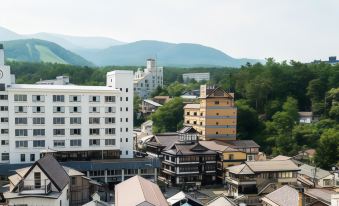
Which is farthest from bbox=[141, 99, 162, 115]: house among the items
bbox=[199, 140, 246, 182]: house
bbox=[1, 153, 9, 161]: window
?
bbox=[1, 153, 9, 161]: window

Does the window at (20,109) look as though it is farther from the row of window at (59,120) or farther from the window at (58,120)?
the window at (58,120)

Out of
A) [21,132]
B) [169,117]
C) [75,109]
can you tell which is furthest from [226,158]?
[169,117]

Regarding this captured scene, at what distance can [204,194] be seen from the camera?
34094mm

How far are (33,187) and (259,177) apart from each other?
18677 millimetres

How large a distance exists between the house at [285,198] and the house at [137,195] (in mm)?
7479

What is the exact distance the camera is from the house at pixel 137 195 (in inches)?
795

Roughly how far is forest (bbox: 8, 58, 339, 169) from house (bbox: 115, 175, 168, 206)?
2388cm

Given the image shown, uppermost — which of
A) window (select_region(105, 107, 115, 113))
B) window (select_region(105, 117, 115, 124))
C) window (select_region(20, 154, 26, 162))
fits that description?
window (select_region(105, 107, 115, 113))

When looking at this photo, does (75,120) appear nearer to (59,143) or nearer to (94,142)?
(59,143)

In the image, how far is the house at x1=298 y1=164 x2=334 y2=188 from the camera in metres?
34.6

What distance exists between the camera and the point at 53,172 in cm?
2419

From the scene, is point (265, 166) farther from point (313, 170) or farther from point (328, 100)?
point (328, 100)

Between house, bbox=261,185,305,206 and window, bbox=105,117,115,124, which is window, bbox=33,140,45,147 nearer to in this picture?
Result: window, bbox=105,117,115,124

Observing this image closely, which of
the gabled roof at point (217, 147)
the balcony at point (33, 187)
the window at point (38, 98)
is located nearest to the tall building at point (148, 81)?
the gabled roof at point (217, 147)
